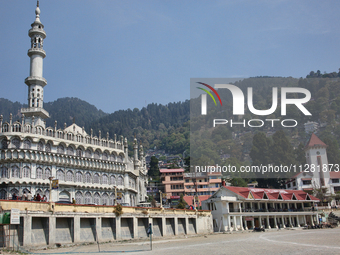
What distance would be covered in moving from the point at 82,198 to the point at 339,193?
6861 centimetres

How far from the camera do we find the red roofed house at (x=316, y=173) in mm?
99875

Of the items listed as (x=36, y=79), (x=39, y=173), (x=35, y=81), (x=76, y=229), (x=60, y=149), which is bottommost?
(x=76, y=229)

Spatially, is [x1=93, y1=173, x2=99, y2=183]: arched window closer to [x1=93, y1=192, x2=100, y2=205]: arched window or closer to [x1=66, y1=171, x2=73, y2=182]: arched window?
[x1=93, y1=192, x2=100, y2=205]: arched window

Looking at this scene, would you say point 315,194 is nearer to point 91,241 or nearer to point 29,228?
point 91,241

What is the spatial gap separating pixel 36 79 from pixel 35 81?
0.67m

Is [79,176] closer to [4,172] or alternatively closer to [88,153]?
[88,153]

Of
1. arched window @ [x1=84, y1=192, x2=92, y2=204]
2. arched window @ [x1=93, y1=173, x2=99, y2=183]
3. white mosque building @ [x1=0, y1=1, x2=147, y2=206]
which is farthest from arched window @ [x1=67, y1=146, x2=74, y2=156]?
arched window @ [x1=84, y1=192, x2=92, y2=204]

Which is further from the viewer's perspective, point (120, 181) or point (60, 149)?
point (120, 181)

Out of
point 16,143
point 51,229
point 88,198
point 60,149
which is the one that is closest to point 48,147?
point 60,149

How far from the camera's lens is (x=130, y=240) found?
40812 millimetres

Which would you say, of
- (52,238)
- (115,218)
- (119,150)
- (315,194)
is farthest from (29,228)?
(315,194)

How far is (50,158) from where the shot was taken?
186ft

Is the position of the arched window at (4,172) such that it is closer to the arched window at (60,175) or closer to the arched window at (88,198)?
the arched window at (60,175)

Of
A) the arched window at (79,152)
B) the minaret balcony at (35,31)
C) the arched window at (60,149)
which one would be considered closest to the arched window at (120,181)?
the arched window at (79,152)
